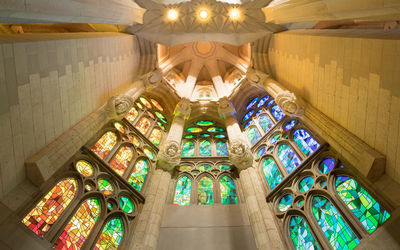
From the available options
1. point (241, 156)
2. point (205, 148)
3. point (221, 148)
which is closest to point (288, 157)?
point (241, 156)

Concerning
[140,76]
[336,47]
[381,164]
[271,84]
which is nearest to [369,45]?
[336,47]

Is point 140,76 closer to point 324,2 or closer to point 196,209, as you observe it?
point 196,209

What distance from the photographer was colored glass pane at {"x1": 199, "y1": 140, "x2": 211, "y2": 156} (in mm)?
10465

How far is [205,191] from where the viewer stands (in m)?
8.32

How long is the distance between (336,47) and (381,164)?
271 centimetres

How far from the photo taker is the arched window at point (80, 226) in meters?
4.82

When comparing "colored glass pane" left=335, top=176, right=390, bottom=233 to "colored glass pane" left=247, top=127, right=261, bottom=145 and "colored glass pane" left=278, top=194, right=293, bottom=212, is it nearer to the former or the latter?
"colored glass pane" left=278, top=194, right=293, bottom=212

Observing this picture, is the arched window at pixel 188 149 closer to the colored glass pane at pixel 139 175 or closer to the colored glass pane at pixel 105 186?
the colored glass pane at pixel 139 175

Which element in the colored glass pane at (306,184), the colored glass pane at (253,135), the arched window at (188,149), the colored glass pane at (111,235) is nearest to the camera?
the colored glass pane at (111,235)

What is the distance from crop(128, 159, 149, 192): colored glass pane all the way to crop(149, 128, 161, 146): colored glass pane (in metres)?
1.57

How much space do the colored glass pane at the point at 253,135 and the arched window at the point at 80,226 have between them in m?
6.38

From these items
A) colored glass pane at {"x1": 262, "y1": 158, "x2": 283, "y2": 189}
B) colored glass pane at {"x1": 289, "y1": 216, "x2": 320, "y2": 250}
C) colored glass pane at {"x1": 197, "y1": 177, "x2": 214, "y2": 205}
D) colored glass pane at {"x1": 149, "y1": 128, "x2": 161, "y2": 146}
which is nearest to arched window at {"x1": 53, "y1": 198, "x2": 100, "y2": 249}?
colored glass pane at {"x1": 197, "y1": 177, "x2": 214, "y2": 205}

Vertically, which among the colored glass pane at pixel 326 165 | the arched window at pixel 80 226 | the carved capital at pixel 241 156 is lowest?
the arched window at pixel 80 226

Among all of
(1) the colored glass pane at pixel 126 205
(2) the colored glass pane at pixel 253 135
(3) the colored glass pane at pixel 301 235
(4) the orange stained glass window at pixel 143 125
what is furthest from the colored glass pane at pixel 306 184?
(4) the orange stained glass window at pixel 143 125
